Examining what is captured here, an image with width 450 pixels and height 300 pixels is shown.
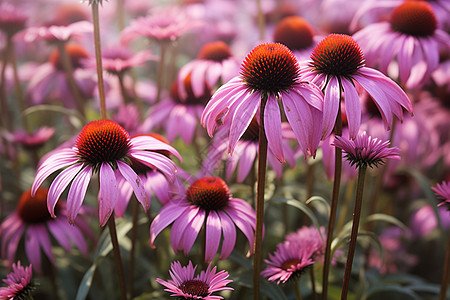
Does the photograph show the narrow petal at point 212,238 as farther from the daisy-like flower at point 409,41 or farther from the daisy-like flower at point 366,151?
the daisy-like flower at point 409,41

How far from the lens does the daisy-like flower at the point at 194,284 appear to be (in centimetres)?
71

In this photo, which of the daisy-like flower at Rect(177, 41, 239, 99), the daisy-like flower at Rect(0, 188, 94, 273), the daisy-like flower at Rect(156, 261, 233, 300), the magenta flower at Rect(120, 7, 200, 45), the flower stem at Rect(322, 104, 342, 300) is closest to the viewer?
the daisy-like flower at Rect(156, 261, 233, 300)

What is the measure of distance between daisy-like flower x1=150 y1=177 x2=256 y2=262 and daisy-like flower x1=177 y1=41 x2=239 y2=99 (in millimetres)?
427

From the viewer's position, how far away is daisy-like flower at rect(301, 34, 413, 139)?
79 cm

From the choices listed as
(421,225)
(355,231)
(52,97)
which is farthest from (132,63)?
(421,225)

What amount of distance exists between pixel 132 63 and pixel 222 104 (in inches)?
27.4

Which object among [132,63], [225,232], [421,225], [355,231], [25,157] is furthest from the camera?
[25,157]

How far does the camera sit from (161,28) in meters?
1.51

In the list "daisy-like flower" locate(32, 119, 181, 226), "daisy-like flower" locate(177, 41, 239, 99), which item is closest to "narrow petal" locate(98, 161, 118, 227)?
"daisy-like flower" locate(32, 119, 181, 226)

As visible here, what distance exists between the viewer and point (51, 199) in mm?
818

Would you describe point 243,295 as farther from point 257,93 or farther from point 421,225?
point 421,225

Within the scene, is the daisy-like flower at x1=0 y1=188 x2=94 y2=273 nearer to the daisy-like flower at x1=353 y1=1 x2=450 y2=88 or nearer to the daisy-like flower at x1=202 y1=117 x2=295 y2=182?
the daisy-like flower at x1=202 y1=117 x2=295 y2=182

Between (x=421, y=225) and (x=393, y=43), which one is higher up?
(x=393, y=43)

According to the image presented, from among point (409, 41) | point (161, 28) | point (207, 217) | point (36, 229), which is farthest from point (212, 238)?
point (161, 28)
